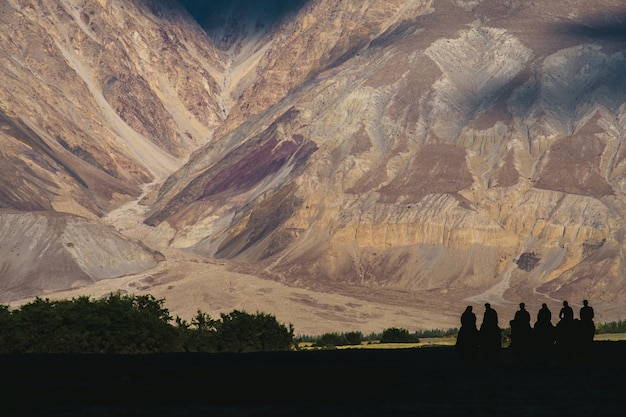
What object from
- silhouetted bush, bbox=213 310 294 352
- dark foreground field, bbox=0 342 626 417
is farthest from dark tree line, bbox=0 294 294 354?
dark foreground field, bbox=0 342 626 417

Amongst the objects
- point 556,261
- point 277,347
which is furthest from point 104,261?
point 277,347

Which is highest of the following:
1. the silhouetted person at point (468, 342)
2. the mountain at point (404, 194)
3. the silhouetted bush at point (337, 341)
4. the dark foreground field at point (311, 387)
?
the mountain at point (404, 194)

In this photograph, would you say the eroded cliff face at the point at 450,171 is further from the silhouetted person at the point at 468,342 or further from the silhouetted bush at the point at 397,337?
the silhouetted person at the point at 468,342

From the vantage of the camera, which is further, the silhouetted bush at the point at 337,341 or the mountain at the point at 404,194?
the mountain at the point at 404,194

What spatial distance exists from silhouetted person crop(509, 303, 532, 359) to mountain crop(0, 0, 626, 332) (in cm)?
7575

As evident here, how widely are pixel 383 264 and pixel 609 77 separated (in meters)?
46.3

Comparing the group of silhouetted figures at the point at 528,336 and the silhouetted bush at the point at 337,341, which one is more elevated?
the silhouetted bush at the point at 337,341

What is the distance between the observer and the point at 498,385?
2888 centimetres

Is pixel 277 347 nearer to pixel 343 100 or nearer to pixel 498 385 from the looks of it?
pixel 498 385

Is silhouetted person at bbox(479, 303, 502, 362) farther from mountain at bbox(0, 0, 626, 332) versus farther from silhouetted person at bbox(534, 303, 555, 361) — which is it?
mountain at bbox(0, 0, 626, 332)

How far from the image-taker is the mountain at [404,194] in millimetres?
130625

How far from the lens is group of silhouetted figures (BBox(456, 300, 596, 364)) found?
35531mm

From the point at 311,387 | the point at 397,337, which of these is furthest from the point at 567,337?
the point at 397,337

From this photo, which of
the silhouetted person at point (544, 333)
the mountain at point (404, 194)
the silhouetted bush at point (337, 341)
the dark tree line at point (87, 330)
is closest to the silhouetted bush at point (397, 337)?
the silhouetted bush at point (337, 341)
